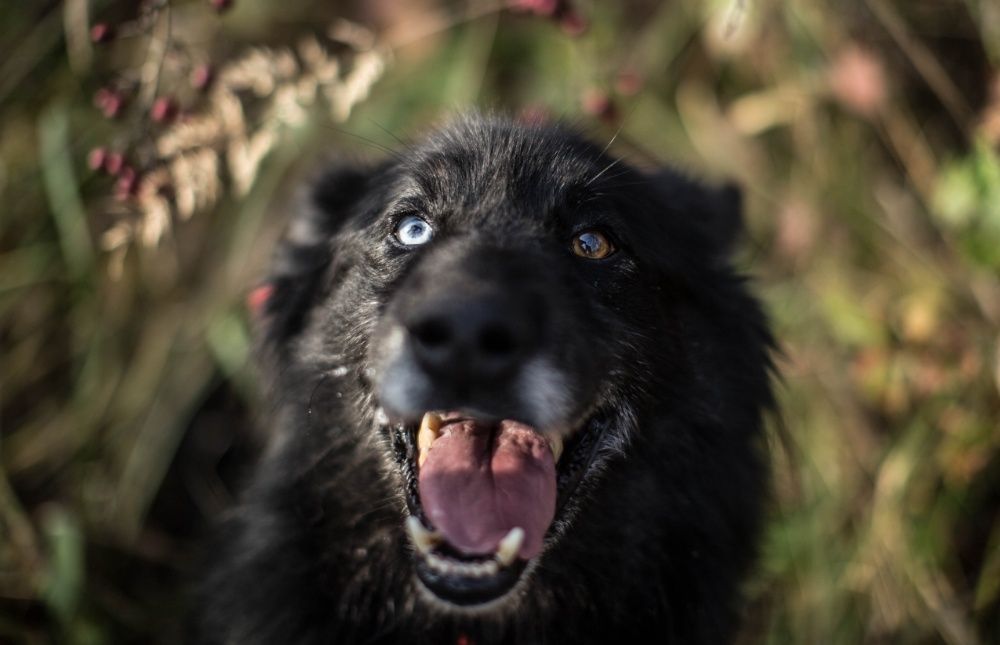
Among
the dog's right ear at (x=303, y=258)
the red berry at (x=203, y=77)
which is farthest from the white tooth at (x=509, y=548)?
the red berry at (x=203, y=77)

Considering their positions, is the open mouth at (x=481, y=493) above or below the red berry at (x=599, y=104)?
below

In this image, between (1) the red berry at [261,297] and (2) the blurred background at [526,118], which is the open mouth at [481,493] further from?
(2) the blurred background at [526,118]

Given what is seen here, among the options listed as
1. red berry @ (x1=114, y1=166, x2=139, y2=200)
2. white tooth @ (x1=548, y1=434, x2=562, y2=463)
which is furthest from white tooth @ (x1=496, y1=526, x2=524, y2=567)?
red berry @ (x1=114, y1=166, x2=139, y2=200)

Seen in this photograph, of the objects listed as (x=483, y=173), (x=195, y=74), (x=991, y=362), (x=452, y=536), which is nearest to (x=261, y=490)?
(x=452, y=536)

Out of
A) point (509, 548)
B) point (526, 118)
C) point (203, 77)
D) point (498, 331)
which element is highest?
point (526, 118)

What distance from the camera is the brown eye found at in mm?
2213

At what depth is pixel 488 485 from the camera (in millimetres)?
2008

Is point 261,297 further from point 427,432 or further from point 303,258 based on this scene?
point 427,432

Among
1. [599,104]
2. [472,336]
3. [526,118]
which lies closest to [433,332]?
[472,336]

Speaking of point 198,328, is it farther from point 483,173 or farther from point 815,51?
point 815,51

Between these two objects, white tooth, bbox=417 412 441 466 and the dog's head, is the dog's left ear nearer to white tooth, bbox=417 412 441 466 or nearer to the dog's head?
the dog's head

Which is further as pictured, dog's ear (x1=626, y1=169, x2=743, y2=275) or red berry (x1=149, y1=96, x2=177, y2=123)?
red berry (x1=149, y1=96, x2=177, y2=123)

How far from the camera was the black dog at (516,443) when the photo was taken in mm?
1968

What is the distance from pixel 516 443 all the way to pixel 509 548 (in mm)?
→ 273
